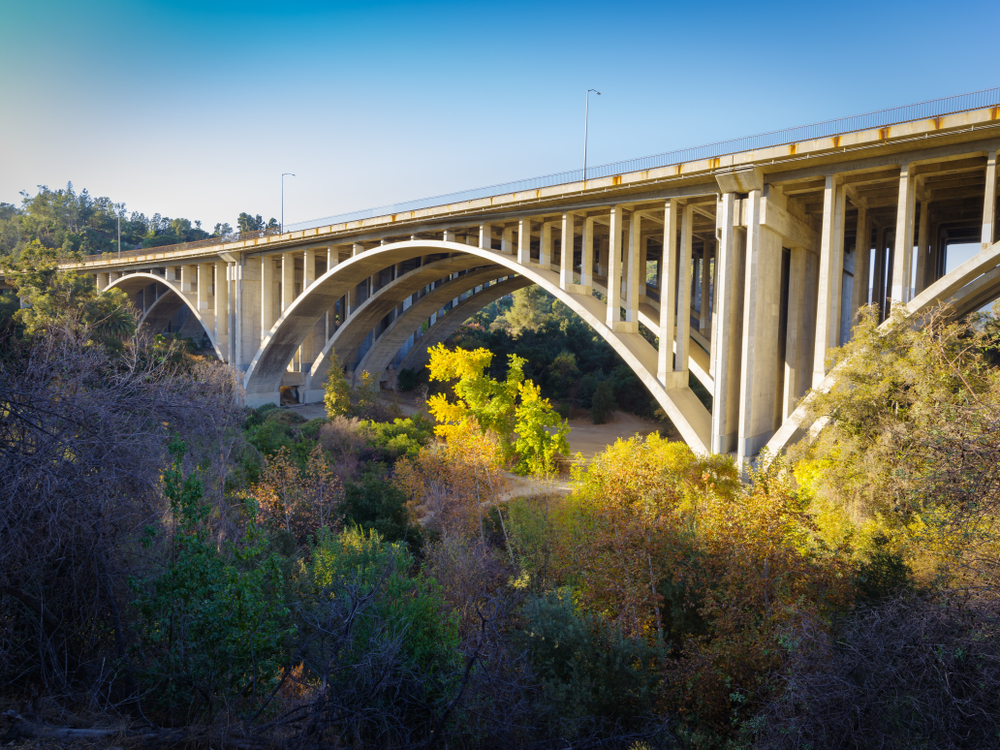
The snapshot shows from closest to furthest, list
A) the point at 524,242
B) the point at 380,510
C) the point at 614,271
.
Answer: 1. the point at 380,510
2. the point at 614,271
3. the point at 524,242

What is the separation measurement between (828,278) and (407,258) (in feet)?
59.8

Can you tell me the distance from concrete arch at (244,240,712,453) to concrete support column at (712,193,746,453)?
75 cm

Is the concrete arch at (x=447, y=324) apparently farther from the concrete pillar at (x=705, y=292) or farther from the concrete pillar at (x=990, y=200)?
the concrete pillar at (x=990, y=200)

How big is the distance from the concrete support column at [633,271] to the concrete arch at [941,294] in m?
5.50

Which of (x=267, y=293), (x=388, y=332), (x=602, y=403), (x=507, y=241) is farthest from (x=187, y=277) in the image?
(x=602, y=403)

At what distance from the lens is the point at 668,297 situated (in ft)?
52.2

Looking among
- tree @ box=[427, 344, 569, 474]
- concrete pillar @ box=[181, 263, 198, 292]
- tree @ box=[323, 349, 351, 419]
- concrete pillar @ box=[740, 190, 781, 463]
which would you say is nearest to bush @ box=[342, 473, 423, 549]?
tree @ box=[427, 344, 569, 474]

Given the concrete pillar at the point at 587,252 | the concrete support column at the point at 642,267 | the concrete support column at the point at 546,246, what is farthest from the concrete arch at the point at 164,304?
the concrete support column at the point at 642,267

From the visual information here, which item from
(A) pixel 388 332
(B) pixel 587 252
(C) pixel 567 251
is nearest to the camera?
(C) pixel 567 251

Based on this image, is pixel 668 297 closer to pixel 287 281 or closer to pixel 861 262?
pixel 861 262

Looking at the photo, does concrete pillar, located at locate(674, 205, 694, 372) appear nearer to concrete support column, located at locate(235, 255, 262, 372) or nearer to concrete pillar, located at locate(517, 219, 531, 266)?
concrete pillar, located at locate(517, 219, 531, 266)

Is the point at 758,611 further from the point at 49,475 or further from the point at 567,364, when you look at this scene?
the point at 567,364

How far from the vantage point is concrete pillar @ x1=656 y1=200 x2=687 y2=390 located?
15870 millimetres

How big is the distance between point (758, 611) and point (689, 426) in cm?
798
